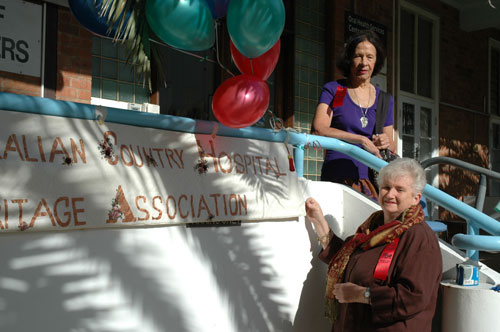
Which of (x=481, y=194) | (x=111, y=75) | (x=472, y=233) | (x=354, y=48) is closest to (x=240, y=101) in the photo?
(x=354, y=48)

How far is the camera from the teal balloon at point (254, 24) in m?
2.09

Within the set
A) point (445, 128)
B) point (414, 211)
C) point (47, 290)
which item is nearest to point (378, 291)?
point (414, 211)

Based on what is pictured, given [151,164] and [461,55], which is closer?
[151,164]

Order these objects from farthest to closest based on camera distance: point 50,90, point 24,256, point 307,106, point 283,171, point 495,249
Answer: point 307,106 → point 50,90 → point 283,171 → point 495,249 → point 24,256

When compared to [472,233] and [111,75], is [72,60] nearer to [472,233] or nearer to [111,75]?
[111,75]

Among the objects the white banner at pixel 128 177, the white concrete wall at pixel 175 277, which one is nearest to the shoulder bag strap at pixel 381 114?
the white concrete wall at pixel 175 277

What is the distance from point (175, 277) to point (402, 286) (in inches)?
36.2

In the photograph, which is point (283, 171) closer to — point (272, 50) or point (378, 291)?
point (272, 50)

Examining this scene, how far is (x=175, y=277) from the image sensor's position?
84.7 inches

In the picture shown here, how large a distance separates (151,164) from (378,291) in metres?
1.05

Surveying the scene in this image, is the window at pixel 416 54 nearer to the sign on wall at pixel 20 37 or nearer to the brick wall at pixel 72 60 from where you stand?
the brick wall at pixel 72 60

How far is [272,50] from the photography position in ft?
7.96

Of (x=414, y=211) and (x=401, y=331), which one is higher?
(x=414, y=211)

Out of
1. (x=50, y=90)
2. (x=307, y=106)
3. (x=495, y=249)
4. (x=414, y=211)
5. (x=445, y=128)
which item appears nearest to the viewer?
(x=414, y=211)
